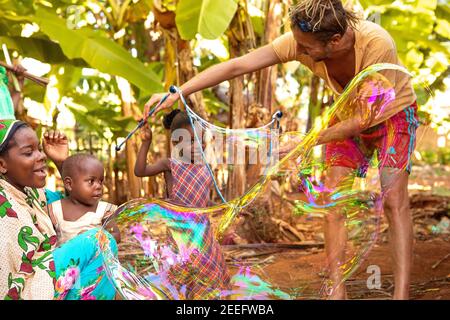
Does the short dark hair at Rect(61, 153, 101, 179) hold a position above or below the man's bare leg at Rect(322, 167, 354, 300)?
above

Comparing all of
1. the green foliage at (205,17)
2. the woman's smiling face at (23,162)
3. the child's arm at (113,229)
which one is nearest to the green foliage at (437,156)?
the green foliage at (205,17)

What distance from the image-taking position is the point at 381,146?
2883 millimetres

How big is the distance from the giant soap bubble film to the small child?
10.1 inches

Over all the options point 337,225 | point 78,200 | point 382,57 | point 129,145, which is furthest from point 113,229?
point 129,145

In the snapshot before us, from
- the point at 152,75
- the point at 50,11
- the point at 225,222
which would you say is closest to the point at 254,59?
the point at 225,222

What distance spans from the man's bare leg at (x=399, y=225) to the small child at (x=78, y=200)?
4.13 ft

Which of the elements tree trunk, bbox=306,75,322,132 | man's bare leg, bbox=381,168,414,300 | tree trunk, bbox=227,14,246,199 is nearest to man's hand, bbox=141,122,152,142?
man's bare leg, bbox=381,168,414,300

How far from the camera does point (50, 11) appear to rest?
582cm

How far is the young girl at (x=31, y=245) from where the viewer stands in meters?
2.46

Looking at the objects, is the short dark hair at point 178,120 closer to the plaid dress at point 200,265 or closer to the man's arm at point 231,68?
the man's arm at point 231,68

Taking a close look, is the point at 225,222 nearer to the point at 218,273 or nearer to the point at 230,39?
the point at 218,273

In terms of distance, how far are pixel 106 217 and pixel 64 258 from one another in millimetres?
393

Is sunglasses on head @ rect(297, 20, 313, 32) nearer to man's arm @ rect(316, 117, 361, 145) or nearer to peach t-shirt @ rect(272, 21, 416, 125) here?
peach t-shirt @ rect(272, 21, 416, 125)

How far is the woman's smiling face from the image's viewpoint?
8.55ft
